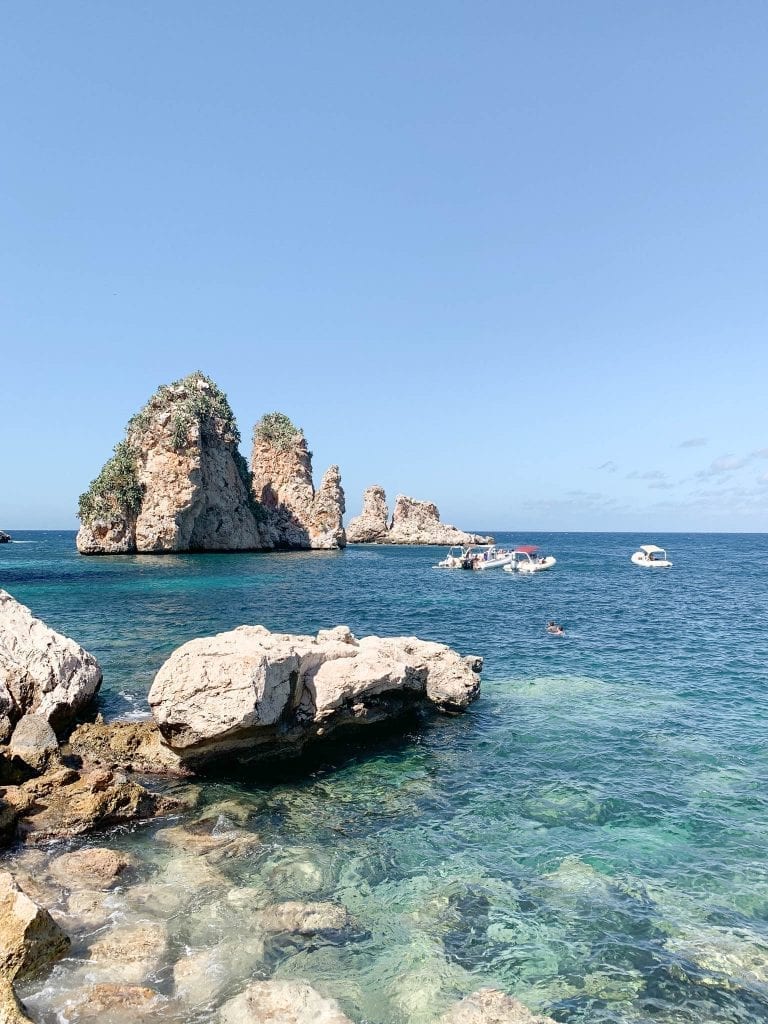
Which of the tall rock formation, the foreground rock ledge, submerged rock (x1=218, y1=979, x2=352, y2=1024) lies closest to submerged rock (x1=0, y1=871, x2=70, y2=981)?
submerged rock (x1=218, y1=979, x2=352, y2=1024)

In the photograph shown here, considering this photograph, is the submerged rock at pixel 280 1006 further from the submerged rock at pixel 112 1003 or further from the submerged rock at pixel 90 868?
the submerged rock at pixel 90 868

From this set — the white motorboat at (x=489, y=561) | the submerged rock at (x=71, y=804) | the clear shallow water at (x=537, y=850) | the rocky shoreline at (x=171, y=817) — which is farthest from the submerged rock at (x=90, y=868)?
the white motorboat at (x=489, y=561)

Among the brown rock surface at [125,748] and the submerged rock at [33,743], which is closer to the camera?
the submerged rock at [33,743]

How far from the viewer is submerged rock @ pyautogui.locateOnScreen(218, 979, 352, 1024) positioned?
6176 millimetres

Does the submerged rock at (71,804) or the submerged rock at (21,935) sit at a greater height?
the submerged rock at (21,935)

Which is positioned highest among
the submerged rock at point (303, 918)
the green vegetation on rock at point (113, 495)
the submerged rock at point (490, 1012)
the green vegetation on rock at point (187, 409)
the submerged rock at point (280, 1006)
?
the green vegetation on rock at point (187, 409)

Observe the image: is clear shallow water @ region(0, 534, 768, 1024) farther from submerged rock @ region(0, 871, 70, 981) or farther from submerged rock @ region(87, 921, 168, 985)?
submerged rock @ region(0, 871, 70, 981)

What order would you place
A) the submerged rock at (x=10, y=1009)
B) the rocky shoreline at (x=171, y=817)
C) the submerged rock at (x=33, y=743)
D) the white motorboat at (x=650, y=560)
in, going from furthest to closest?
1. the white motorboat at (x=650, y=560)
2. the submerged rock at (x=33, y=743)
3. the rocky shoreline at (x=171, y=817)
4. the submerged rock at (x=10, y=1009)

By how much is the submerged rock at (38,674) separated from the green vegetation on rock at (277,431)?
88.2 metres

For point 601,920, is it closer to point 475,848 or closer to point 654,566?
point 475,848

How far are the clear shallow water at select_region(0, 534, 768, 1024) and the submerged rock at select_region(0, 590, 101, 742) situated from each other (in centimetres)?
244

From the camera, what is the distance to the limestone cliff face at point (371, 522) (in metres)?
134

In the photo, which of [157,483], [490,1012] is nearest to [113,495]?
[157,483]

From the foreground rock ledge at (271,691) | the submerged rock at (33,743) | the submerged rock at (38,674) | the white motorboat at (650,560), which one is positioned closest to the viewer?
the submerged rock at (33,743)
